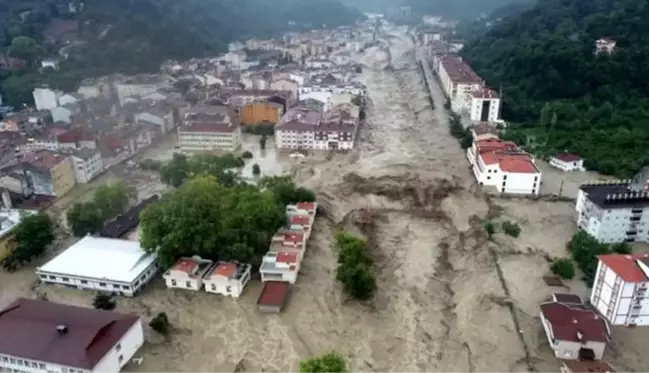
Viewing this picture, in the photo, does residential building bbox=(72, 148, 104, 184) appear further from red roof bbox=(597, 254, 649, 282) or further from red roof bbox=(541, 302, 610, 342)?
red roof bbox=(597, 254, 649, 282)

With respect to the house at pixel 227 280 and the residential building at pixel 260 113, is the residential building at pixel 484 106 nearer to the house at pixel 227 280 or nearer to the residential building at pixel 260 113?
the residential building at pixel 260 113

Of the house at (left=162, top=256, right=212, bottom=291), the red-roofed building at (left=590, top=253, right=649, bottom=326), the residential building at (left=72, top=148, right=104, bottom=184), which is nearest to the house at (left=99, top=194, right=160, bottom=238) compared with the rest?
the house at (left=162, top=256, right=212, bottom=291)

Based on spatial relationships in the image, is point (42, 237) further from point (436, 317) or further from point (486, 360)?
point (486, 360)

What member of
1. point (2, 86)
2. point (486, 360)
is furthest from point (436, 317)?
point (2, 86)

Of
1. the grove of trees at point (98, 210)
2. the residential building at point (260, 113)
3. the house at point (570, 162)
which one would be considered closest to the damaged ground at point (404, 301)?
the grove of trees at point (98, 210)

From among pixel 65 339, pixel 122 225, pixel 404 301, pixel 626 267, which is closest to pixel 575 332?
pixel 626 267

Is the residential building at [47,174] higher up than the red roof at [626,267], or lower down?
lower down
